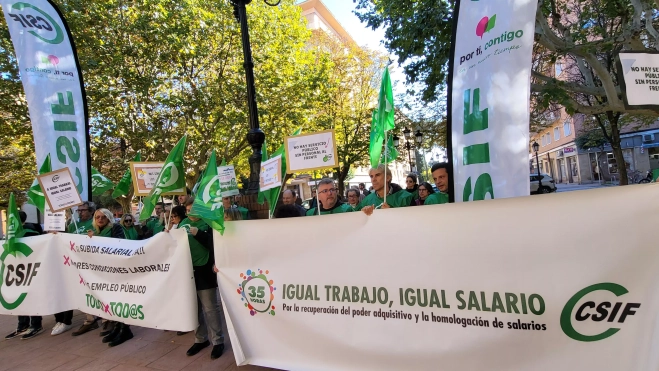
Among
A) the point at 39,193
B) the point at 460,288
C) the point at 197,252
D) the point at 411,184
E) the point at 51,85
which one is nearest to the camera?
the point at 460,288

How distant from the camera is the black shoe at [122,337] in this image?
15.2 feet

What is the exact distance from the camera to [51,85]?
595 centimetres

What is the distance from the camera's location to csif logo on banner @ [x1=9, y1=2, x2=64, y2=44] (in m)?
5.86

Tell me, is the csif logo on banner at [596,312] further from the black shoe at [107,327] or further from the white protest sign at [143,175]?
the black shoe at [107,327]

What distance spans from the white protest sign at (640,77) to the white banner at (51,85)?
687cm

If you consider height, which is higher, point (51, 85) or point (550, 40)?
point (550, 40)

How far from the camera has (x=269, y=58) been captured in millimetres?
15055

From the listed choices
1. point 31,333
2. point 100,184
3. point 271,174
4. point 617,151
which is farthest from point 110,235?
point 617,151

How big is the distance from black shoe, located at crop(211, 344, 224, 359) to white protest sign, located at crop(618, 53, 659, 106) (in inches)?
167

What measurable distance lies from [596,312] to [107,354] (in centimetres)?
482

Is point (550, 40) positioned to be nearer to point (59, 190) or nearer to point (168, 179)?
point (168, 179)

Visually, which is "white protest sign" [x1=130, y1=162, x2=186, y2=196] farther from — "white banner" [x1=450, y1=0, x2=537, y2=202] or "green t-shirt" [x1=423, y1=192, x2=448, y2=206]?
"white banner" [x1=450, y1=0, x2=537, y2=202]

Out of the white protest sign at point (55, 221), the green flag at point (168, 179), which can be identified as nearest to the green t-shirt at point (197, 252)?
the green flag at point (168, 179)

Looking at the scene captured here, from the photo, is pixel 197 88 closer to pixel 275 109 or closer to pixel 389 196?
pixel 275 109
